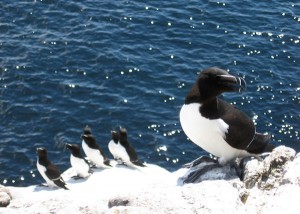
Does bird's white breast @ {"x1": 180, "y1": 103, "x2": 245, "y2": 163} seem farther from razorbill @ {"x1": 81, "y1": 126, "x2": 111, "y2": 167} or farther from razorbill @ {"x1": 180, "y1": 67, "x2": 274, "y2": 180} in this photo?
razorbill @ {"x1": 81, "y1": 126, "x2": 111, "y2": 167}

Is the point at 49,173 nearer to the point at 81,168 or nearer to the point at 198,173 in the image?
the point at 81,168

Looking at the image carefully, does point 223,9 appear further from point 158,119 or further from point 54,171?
point 54,171

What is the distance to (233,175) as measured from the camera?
54.4ft

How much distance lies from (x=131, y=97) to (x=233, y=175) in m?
19.1

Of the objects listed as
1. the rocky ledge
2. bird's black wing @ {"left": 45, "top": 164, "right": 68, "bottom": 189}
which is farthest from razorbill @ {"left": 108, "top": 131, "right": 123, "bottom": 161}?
the rocky ledge

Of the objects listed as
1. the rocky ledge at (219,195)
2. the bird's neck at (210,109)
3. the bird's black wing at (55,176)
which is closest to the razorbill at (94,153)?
the bird's black wing at (55,176)

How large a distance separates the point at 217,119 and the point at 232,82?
42.7 inches

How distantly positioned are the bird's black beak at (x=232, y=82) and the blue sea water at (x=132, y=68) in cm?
1480

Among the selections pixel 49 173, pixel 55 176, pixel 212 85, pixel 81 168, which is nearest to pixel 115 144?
pixel 81 168

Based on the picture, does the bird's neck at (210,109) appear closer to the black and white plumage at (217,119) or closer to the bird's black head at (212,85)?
the black and white plumage at (217,119)

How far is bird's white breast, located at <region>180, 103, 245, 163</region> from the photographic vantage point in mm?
16172

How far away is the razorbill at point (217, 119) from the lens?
16031 mm

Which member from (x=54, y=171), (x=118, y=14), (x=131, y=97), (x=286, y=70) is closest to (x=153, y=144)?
(x=131, y=97)

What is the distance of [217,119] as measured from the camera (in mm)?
16266
